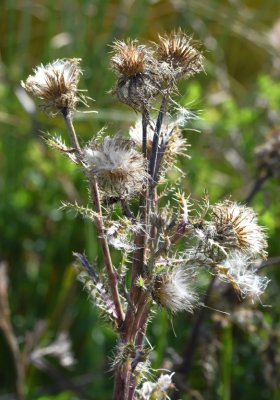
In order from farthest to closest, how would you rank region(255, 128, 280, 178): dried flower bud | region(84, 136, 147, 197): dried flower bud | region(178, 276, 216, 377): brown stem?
region(255, 128, 280, 178): dried flower bud, region(178, 276, 216, 377): brown stem, region(84, 136, 147, 197): dried flower bud

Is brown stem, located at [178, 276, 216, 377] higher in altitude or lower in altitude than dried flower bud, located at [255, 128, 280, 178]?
lower

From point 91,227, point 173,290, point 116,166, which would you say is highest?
point 91,227

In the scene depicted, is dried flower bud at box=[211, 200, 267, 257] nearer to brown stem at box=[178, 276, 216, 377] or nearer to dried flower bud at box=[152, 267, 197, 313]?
dried flower bud at box=[152, 267, 197, 313]

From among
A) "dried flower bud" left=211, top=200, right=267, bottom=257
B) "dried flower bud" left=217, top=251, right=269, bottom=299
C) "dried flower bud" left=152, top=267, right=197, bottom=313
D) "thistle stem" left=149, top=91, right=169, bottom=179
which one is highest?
"thistle stem" left=149, top=91, right=169, bottom=179

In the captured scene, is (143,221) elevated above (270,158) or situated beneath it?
situated beneath

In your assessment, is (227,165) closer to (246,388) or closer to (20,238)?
(20,238)

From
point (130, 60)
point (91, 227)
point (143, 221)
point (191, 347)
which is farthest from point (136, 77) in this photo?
point (91, 227)

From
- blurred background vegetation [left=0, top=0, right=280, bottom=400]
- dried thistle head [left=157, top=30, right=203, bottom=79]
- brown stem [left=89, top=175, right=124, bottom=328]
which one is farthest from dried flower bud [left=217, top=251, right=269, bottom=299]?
blurred background vegetation [left=0, top=0, right=280, bottom=400]

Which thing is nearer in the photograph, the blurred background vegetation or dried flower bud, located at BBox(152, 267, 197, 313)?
dried flower bud, located at BBox(152, 267, 197, 313)

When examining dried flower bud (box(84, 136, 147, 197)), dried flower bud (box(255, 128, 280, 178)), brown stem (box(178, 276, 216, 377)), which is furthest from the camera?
dried flower bud (box(255, 128, 280, 178))

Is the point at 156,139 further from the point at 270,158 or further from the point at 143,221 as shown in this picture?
the point at 270,158
